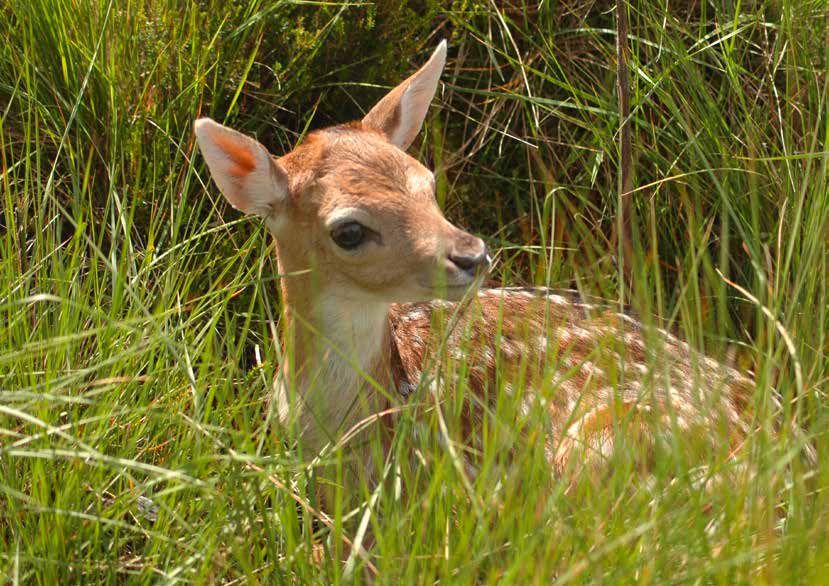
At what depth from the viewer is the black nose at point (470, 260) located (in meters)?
3.27

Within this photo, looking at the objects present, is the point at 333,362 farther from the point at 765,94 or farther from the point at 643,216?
the point at 765,94

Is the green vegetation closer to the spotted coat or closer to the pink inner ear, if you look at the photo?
the spotted coat

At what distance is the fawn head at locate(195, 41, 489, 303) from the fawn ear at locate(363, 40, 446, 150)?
124 millimetres

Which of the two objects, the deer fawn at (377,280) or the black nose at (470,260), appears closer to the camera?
the black nose at (470,260)

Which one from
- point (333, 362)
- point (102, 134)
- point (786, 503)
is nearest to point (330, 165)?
point (333, 362)

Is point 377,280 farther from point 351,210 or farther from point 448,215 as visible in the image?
point 448,215

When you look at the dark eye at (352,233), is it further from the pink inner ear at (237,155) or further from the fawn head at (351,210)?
the pink inner ear at (237,155)

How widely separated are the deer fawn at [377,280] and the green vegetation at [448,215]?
0.49 ft

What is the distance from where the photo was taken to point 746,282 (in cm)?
414

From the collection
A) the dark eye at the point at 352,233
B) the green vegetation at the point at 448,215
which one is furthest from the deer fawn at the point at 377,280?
the green vegetation at the point at 448,215

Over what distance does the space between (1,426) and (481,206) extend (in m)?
2.41

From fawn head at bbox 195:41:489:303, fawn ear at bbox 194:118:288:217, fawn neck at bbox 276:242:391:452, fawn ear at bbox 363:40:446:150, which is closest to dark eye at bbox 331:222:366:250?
fawn head at bbox 195:41:489:303

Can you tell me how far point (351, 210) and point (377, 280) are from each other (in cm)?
21

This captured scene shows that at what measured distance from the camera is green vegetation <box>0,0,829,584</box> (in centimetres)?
251
